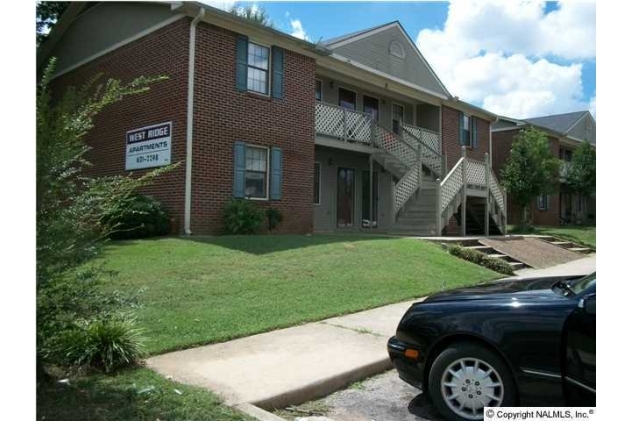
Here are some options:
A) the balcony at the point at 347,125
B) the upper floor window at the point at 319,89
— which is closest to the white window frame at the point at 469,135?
the balcony at the point at 347,125

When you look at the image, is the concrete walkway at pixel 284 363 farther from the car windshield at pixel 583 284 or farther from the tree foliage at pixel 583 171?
the tree foliage at pixel 583 171

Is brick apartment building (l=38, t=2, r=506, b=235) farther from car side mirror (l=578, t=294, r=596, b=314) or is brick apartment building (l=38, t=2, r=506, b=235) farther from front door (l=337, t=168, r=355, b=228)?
car side mirror (l=578, t=294, r=596, b=314)

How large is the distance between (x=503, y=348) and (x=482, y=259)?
9.58m

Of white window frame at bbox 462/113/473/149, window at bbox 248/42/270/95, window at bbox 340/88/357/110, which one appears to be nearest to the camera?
window at bbox 248/42/270/95

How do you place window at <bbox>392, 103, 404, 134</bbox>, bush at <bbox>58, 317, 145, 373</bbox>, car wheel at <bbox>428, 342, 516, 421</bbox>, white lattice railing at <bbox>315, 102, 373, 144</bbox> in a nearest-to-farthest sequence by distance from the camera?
car wheel at <bbox>428, 342, 516, 421</bbox>
bush at <bbox>58, 317, 145, 373</bbox>
white lattice railing at <bbox>315, 102, 373, 144</bbox>
window at <bbox>392, 103, 404, 134</bbox>

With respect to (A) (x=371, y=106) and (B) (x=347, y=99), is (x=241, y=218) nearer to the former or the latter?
(B) (x=347, y=99)

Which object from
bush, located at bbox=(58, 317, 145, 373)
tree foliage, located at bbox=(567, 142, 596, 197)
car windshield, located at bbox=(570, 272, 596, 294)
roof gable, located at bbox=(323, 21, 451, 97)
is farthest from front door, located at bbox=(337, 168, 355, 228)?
tree foliage, located at bbox=(567, 142, 596, 197)

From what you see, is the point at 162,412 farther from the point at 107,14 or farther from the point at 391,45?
the point at 391,45

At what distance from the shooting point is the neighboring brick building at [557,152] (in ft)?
96.5

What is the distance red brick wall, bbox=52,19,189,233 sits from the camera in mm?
13091

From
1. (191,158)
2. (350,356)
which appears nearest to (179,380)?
(350,356)

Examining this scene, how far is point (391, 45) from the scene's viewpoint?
20.8 meters

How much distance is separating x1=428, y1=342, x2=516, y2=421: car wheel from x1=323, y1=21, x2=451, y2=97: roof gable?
610 inches

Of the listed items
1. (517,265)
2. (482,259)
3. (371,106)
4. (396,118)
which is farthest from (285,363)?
(396,118)
